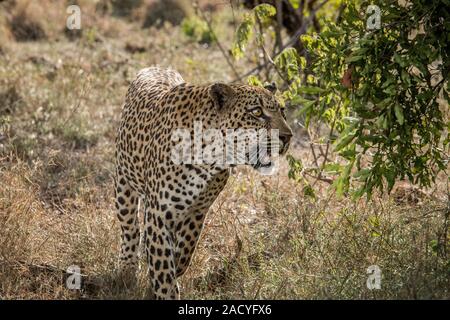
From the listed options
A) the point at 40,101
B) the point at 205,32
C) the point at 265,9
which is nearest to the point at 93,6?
the point at 205,32

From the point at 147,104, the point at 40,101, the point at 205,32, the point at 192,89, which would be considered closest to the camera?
the point at 192,89

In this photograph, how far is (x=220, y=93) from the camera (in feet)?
18.7

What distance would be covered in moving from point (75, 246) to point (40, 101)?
430cm

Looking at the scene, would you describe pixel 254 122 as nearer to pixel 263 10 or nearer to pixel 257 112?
pixel 257 112

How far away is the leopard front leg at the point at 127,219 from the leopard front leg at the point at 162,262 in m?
0.76

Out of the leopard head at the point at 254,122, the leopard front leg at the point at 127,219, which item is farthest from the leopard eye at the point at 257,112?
the leopard front leg at the point at 127,219

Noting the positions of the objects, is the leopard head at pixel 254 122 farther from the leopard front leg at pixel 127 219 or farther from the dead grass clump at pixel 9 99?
the dead grass clump at pixel 9 99

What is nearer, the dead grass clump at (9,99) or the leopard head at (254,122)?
the leopard head at (254,122)

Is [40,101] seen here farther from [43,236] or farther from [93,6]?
[93,6]

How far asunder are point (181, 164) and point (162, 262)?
67 centimetres

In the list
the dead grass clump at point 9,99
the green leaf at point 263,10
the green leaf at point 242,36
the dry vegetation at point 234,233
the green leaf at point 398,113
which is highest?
the green leaf at point 263,10

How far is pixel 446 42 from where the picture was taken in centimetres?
576

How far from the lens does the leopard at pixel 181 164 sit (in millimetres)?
5688

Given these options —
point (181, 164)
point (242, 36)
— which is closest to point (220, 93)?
point (181, 164)
